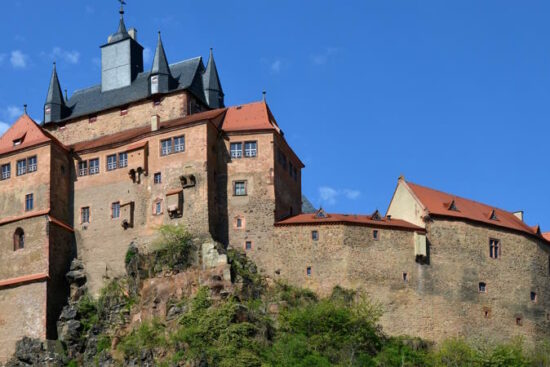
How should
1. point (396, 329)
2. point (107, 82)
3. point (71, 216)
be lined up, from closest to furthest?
point (396, 329) < point (71, 216) < point (107, 82)

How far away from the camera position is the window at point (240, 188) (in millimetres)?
72125

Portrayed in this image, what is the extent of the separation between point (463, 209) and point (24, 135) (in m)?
28.5

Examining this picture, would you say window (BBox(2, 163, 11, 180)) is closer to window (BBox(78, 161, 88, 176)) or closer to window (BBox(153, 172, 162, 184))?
window (BBox(78, 161, 88, 176))

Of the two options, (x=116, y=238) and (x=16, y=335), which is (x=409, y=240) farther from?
(x=16, y=335)

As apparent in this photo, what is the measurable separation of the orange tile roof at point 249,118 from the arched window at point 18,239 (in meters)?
13.9

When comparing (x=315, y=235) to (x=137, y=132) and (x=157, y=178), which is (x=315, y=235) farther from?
(x=137, y=132)

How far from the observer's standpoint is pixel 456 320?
7112cm

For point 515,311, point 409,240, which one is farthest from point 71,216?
point 515,311

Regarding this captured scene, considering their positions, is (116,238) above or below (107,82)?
below

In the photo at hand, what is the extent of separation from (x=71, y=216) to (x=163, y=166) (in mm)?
7060

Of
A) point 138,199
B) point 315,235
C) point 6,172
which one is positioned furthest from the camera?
point 6,172

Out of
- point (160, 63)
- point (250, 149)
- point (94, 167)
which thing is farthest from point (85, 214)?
point (160, 63)

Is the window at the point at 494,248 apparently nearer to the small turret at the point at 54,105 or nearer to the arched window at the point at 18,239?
the arched window at the point at 18,239

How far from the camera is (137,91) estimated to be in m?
79.8
